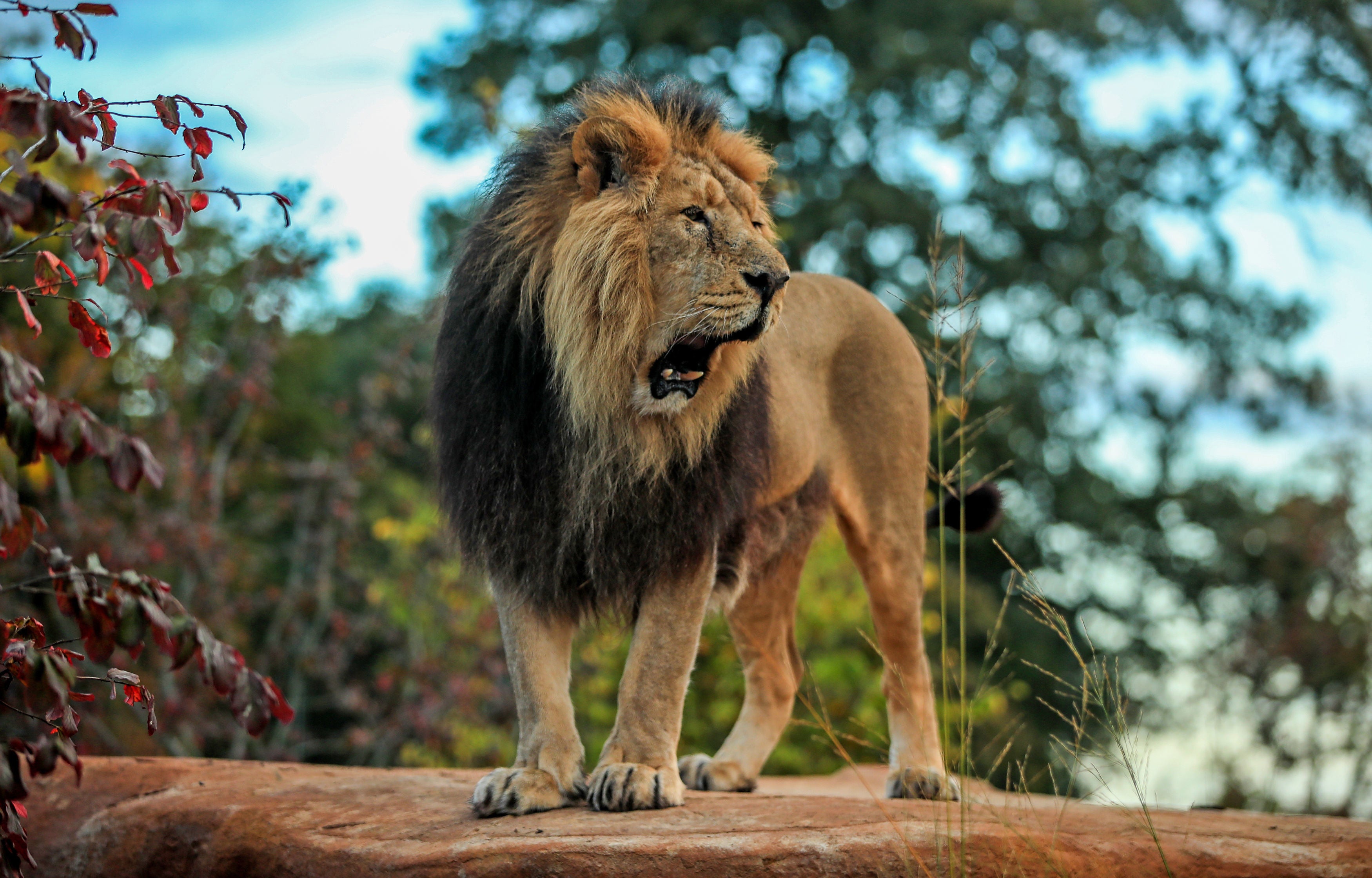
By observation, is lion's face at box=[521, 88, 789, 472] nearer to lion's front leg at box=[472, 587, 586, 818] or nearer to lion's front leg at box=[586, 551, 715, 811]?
lion's front leg at box=[586, 551, 715, 811]

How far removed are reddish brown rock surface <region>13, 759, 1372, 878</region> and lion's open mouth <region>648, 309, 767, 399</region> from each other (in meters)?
1.07

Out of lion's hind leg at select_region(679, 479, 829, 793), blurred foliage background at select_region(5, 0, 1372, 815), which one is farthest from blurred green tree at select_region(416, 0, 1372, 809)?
lion's hind leg at select_region(679, 479, 829, 793)

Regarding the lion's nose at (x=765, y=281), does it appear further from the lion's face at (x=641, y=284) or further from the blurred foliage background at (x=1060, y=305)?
the blurred foliage background at (x=1060, y=305)

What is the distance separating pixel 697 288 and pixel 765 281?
6.8 inches

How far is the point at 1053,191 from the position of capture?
48.5ft

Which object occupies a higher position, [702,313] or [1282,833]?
[702,313]

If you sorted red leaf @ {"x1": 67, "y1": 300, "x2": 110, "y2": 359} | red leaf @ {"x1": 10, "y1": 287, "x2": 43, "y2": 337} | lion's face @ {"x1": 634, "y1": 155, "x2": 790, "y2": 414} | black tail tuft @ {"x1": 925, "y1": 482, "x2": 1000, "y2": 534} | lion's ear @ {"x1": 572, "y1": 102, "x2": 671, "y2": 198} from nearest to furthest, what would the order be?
red leaf @ {"x1": 10, "y1": 287, "x2": 43, "y2": 337} → red leaf @ {"x1": 67, "y1": 300, "x2": 110, "y2": 359} → lion's face @ {"x1": 634, "y1": 155, "x2": 790, "y2": 414} → lion's ear @ {"x1": 572, "y1": 102, "x2": 671, "y2": 198} → black tail tuft @ {"x1": 925, "y1": 482, "x2": 1000, "y2": 534}

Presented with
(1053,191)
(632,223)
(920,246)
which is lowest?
(632,223)

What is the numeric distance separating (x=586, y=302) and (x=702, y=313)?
31 centimetres

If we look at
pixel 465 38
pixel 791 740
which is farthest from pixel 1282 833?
pixel 465 38

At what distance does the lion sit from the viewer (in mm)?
3139

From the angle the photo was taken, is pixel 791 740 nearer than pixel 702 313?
No

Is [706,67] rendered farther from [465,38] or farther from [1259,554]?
[1259,554]

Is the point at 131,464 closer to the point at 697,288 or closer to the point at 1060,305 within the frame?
the point at 697,288
